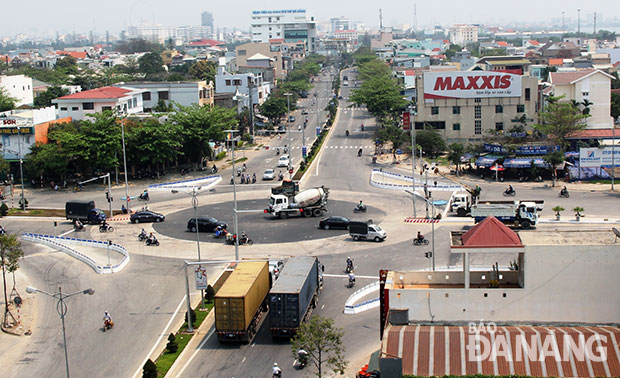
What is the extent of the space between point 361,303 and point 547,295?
13.5 metres

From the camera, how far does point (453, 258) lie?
5166 cm

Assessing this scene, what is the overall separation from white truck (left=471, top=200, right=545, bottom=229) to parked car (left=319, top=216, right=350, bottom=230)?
9885 mm

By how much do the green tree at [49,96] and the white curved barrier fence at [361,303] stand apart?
99.1m

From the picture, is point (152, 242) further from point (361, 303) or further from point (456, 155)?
point (456, 155)

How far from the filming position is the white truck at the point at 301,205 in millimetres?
65562

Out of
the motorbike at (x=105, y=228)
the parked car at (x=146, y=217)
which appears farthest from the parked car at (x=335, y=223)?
the motorbike at (x=105, y=228)

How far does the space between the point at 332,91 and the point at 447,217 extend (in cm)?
12590

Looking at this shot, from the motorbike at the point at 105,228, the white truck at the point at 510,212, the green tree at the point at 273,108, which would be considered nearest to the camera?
the white truck at the point at 510,212

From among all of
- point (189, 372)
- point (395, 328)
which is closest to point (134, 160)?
point (189, 372)

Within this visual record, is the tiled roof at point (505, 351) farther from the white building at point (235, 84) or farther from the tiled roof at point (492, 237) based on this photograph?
the white building at point (235, 84)

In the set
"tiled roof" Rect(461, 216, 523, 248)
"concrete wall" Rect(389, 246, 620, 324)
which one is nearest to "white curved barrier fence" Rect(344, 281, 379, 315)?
"concrete wall" Rect(389, 246, 620, 324)

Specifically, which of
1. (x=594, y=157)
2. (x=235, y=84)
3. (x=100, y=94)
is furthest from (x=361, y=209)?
(x=235, y=84)

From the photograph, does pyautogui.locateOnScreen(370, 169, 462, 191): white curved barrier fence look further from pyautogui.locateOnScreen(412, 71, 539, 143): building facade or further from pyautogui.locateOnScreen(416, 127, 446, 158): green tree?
Result: pyautogui.locateOnScreen(412, 71, 539, 143): building facade

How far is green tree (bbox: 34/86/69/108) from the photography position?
13175 cm
